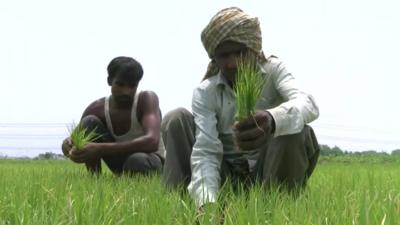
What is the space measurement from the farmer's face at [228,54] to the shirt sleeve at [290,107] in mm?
231

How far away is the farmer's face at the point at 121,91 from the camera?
418 cm

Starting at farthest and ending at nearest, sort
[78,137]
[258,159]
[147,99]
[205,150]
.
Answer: [147,99] < [78,137] < [258,159] < [205,150]

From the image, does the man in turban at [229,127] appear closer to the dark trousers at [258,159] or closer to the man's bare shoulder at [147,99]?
the dark trousers at [258,159]

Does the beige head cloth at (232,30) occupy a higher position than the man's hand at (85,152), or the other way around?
the beige head cloth at (232,30)

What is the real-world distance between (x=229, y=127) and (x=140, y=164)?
1.42 metres

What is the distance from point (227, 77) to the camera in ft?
8.70

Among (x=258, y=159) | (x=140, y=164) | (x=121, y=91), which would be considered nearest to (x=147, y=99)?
(x=121, y=91)

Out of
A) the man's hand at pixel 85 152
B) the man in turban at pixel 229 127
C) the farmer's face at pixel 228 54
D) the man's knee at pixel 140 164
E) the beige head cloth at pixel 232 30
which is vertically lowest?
the man's knee at pixel 140 164

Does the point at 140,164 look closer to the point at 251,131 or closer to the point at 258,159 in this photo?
the point at 258,159

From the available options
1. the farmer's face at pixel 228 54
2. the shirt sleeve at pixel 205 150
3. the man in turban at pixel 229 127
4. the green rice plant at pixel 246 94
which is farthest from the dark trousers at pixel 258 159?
the green rice plant at pixel 246 94

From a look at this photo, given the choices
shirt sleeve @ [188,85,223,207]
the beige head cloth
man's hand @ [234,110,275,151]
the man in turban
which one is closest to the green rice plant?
man's hand @ [234,110,275,151]

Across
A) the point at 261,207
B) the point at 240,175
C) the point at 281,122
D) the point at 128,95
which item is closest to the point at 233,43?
the point at 281,122

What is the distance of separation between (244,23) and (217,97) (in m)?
0.36

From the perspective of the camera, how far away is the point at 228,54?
2.59m
